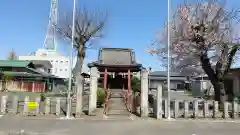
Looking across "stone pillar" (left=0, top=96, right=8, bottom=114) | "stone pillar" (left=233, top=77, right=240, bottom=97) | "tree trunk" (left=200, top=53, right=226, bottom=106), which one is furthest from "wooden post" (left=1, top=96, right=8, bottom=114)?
"stone pillar" (left=233, top=77, right=240, bottom=97)

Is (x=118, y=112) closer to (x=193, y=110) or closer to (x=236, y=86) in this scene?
(x=193, y=110)

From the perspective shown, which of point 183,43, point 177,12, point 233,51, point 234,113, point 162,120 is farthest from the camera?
point 177,12

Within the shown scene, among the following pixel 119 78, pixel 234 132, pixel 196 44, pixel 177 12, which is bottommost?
pixel 234 132

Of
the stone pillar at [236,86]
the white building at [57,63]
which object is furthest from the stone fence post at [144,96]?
the white building at [57,63]

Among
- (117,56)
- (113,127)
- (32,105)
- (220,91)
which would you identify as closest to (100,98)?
(32,105)

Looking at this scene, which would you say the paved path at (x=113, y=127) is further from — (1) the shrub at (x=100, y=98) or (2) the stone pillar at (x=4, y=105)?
(1) the shrub at (x=100, y=98)

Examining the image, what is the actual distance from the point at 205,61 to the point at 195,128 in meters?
7.91

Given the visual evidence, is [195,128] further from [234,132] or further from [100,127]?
[100,127]

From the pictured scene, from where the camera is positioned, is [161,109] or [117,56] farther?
[117,56]

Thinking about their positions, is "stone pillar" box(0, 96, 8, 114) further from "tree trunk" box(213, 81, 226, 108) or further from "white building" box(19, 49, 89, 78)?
"white building" box(19, 49, 89, 78)

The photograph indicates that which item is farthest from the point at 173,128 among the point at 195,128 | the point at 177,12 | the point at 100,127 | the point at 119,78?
the point at 119,78

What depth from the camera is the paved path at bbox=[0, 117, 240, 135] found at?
37.7 feet

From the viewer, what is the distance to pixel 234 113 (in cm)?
1578

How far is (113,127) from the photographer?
1249cm
